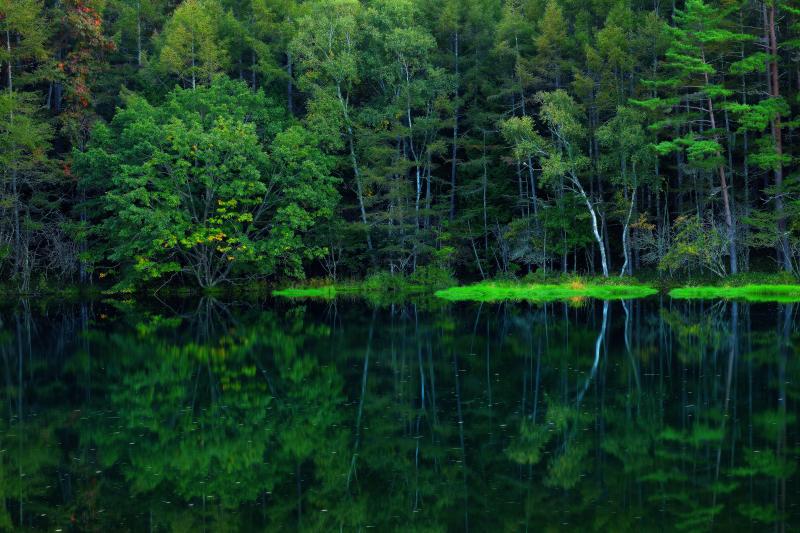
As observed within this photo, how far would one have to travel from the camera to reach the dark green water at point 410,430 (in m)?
9.34

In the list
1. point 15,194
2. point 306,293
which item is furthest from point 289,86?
point 15,194

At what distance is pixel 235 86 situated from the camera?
44719mm

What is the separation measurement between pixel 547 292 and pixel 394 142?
1682 centimetres

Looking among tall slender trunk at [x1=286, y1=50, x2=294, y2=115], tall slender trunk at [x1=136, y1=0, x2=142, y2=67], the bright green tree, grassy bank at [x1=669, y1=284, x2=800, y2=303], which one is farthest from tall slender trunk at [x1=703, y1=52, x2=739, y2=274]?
tall slender trunk at [x1=136, y1=0, x2=142, y2=67]

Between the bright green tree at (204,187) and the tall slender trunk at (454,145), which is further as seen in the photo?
the tall slender trunk at (454,145)

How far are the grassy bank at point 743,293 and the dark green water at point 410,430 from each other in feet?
25.6

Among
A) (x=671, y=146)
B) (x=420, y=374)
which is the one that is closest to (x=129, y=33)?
(x=671, y=146)

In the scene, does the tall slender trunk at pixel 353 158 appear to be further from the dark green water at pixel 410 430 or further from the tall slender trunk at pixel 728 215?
the dark green water at pixel 410 430

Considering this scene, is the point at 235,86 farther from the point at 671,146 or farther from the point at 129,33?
the point at 671,146

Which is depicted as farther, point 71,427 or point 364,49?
point 364,49

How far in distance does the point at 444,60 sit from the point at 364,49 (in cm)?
434

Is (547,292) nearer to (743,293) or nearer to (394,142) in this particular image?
(743,293)

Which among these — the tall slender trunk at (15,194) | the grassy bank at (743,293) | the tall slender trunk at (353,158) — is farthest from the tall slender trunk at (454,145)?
the tall slender trunk at (15,194)

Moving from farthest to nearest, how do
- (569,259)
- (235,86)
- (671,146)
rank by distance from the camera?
(569,259)
(235,86)
(671,146)
